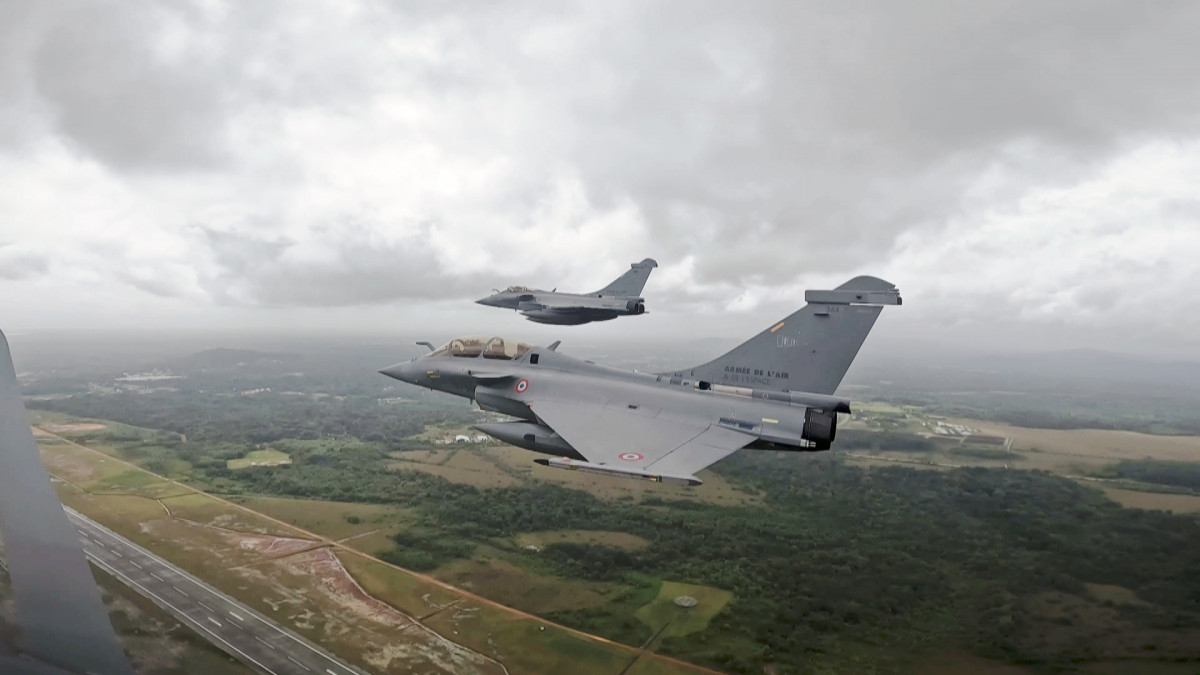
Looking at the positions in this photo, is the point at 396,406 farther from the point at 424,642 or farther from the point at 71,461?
the point at 424,642

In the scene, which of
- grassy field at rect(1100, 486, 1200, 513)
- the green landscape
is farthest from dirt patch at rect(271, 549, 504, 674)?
grassy field at rect(1100, 486, 1200, 513)

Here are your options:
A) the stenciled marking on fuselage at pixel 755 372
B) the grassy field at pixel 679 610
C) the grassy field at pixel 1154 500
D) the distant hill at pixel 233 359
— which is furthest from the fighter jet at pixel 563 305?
the distant hill at pixel 233 359

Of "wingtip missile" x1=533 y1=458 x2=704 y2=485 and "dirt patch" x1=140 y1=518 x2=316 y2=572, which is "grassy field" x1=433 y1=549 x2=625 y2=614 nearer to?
"dirt patch" x1=140 y1=518 x2=316 y2=572

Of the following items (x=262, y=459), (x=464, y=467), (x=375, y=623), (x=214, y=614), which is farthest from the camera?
(x=262, y=459)

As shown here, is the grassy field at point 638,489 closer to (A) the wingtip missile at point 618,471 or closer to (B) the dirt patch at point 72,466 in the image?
(A) the wingtip missile at point 618,471

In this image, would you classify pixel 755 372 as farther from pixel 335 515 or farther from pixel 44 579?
pixel 335 515

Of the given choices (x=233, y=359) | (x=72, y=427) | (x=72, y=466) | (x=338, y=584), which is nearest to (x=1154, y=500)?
(x=338, y=584)
